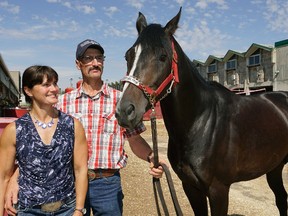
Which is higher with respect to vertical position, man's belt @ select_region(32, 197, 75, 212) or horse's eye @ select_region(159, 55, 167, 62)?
horse's eye @ select_region(159, 55, 167, 62)

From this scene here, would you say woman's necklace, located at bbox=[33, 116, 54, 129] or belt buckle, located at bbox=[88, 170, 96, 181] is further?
belt buckle, located at bbox=[88, 170, 96, 181]

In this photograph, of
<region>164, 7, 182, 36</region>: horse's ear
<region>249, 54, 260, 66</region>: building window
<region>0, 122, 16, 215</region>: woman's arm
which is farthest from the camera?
<region>249, 54, 260, 66</region>: building window

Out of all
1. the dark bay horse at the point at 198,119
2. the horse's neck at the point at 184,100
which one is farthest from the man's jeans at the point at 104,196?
the horse's neck at the point at 184,100

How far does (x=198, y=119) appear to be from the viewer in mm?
2955

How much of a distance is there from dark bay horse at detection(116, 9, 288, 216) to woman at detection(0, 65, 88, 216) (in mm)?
377

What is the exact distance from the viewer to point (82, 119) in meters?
2.36

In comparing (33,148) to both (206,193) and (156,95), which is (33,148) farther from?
(206,193)

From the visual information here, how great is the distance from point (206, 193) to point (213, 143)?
48 centimetres

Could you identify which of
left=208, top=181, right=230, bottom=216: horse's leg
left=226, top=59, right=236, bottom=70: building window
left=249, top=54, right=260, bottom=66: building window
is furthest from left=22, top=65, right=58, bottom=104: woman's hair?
left=226, top=59, right=236, bottom=70: building window

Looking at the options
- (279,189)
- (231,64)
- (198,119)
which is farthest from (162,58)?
(231,64)

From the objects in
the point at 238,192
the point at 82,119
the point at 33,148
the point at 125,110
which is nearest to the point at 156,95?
the point at 125,110

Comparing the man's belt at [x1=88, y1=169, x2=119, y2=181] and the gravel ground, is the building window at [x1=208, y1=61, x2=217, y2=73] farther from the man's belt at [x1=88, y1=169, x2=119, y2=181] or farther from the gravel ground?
the man's belt at [x1=88, y1=169, x2=119, y2=181]

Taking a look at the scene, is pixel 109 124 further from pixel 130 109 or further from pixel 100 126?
pixel 130 109

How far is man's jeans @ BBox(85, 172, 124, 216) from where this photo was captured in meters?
2.35
